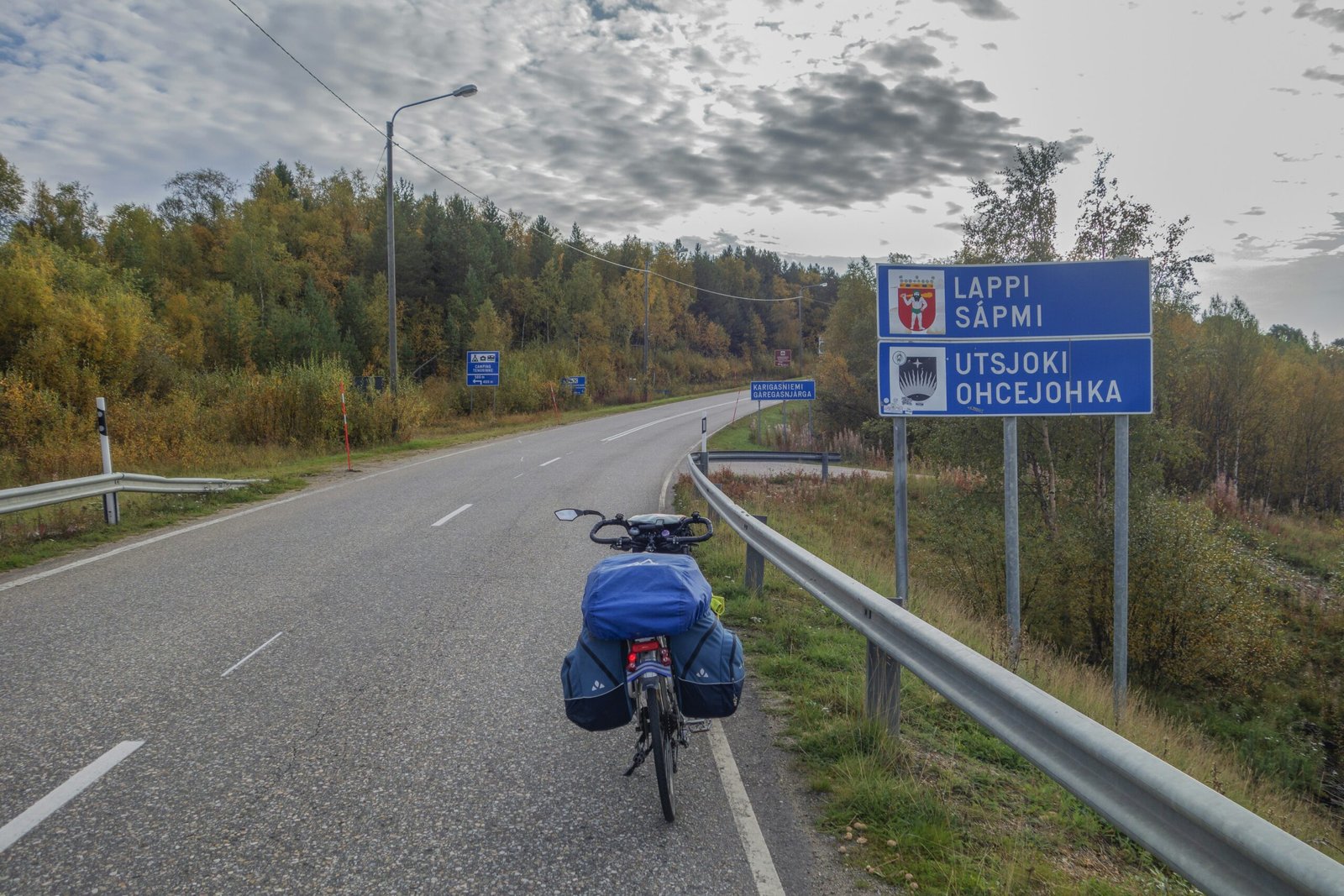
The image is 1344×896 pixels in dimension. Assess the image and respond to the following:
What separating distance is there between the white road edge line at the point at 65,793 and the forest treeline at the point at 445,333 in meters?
13.1

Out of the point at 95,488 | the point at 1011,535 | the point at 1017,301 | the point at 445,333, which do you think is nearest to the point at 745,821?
the point at 1011,535

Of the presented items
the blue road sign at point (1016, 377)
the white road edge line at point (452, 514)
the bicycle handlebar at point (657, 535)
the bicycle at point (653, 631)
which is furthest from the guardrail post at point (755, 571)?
the white road edge line at point (452, 514)

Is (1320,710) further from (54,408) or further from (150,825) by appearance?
(54,408)

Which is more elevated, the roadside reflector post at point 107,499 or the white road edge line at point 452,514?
the roadside reflector post at point 107,499

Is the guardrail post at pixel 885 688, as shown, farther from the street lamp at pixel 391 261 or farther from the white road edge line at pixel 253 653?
the street lamp at pixel 391 261

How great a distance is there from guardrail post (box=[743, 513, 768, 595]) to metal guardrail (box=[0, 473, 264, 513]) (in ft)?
26.2

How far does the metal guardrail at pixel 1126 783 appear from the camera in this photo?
172cm

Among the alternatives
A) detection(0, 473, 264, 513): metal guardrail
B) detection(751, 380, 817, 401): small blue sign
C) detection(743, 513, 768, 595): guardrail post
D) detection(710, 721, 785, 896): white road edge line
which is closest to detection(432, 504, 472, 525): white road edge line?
detection(0, 473, 264, 513): metal guardrail

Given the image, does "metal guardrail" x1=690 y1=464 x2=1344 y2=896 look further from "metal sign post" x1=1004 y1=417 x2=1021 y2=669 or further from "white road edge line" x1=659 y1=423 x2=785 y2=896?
"metal sign post" x1=1004 y1=417 x2=1021 y2=669

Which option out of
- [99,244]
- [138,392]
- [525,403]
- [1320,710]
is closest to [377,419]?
[138,392]

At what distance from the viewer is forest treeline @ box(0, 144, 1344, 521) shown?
550 inches

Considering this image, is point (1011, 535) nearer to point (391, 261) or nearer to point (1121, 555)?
point (1121, 555)

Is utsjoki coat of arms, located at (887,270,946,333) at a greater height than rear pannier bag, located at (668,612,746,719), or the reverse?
utsjoki coat of arms, located at (887,270,946,333)

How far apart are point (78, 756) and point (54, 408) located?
1883cm
